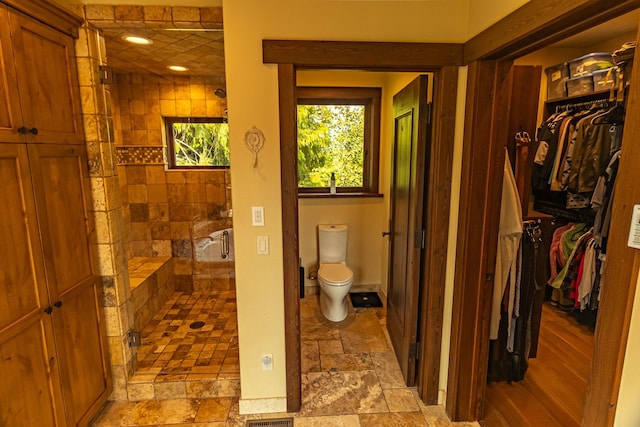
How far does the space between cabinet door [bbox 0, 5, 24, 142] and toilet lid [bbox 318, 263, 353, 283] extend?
231cm

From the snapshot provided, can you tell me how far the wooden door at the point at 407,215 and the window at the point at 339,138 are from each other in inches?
38.7

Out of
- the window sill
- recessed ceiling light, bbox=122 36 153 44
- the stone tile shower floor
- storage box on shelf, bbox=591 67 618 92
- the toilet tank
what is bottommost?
the stone tile shower floor

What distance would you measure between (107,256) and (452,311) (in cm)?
212

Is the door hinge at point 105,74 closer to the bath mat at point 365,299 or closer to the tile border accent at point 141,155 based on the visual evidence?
the tile border accent at point 141,155

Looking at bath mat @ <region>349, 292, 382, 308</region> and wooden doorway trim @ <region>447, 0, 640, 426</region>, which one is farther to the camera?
bath mat @ <region>349, 292, 382, 308</region>

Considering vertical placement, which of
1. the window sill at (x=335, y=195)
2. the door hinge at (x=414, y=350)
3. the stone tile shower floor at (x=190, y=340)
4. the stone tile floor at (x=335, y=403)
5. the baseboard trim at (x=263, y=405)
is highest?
the window sill at (x=335, y=195)

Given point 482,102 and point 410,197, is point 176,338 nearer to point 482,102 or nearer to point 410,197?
point 410,197

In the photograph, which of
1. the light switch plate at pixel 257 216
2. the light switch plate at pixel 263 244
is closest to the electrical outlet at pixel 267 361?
the light switch plate at pixel 263 244

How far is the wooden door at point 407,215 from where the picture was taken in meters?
2.04

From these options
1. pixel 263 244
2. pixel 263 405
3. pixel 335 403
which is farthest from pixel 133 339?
pixel 335 403

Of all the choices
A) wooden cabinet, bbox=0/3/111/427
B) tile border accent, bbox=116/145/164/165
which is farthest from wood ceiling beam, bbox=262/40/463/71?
tile border accent, bbox=116/145/164/165

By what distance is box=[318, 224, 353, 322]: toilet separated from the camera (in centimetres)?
301

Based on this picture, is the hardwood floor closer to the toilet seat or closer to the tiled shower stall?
the toilet seat

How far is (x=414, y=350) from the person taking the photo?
87.8 inches
